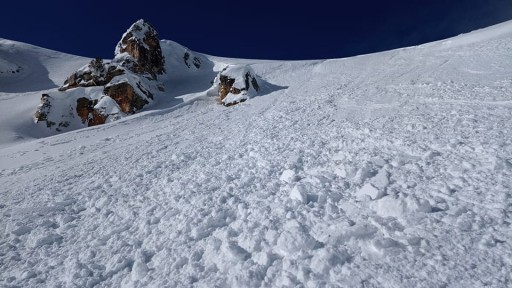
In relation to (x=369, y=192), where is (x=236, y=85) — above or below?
above

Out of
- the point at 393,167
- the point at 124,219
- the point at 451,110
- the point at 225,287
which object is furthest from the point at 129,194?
the point at 451,110

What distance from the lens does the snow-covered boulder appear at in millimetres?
20531

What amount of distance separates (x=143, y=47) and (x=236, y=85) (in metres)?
19.9

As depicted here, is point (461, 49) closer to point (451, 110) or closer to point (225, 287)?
point (451, 110)

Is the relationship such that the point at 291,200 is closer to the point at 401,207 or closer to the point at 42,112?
the point at 401,207

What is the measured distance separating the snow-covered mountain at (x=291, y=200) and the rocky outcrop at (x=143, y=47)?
2321 centimetres

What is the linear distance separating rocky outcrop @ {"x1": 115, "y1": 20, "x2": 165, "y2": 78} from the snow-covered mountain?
23214 millimetres

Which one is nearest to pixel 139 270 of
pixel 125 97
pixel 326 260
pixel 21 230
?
pixel 326 260

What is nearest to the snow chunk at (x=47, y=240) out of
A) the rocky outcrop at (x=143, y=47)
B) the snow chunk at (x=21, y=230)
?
the snow chunk at (x=21, y=230)

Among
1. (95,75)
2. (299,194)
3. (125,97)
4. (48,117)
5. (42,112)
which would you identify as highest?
(95,75)

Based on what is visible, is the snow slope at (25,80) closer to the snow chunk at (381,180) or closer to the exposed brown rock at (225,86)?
the exposed brown rock at (225,86)

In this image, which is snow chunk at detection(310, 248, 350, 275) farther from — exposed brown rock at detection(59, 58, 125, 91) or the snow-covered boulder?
exposed brown rock at detection(59, 58, 125, 91)

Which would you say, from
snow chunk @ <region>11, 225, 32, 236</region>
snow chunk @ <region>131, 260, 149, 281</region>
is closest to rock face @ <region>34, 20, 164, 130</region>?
snow chunk @ <region>11, 225, 32, 236</region>

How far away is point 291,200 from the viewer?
5.53 meters
